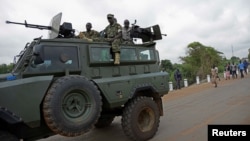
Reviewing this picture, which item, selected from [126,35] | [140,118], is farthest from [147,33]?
[140,118]

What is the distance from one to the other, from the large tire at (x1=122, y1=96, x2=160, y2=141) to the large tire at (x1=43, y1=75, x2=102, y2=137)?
1243mm

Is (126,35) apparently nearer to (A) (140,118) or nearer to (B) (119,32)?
(B) (119,32)

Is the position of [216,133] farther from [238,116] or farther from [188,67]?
[188,67]

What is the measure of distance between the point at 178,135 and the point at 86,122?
8.76 feet

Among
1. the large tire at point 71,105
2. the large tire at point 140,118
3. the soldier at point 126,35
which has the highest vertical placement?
the soldier at point 126,35

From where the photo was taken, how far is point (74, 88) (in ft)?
19.0

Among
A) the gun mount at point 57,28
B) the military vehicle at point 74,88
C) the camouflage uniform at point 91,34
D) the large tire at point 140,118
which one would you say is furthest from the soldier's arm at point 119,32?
the large tire at point 140,118

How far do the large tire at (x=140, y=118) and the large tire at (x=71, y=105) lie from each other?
1.24 metres

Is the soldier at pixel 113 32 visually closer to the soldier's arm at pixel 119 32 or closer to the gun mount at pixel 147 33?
the soldier's arm at pixel 119 32

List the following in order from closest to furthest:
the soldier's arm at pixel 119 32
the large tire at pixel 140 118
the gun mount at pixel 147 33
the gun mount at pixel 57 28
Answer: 1. the gun mount at pixel 57 28
2. the large tire at pixel 140 118
3. the soldier's arm at pixel 119 32
4. the gun mount at pixel 147 33

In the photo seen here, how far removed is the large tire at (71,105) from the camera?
5387mm

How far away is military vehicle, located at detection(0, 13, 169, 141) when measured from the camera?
5.22 meters

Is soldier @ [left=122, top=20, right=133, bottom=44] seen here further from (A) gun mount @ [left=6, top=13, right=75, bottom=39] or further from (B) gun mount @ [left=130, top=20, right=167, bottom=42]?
(A) gun mount @ [left=6, top=13, right=75, bottom=39]

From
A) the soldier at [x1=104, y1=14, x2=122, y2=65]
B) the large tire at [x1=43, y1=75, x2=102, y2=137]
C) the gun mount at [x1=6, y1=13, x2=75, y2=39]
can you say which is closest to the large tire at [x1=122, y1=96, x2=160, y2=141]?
the large tire at [x1=43, y1=75, x2=102, y2=137]
